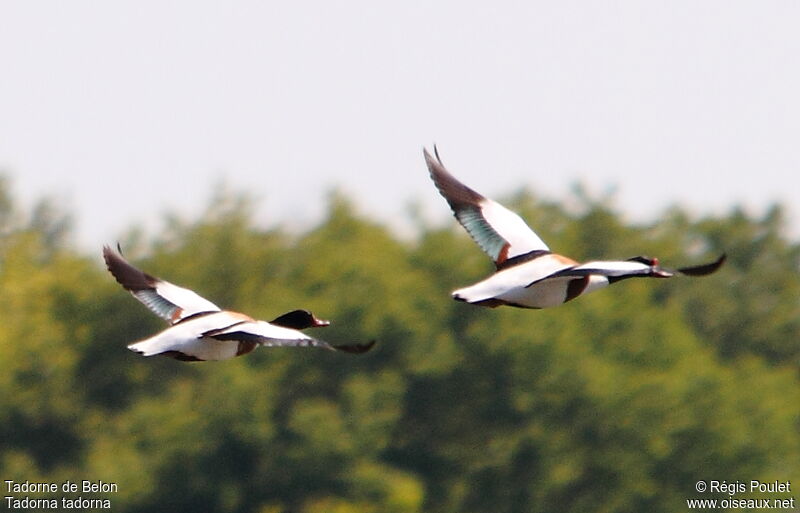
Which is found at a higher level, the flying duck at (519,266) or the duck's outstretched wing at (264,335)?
the flying duck at (519,266)

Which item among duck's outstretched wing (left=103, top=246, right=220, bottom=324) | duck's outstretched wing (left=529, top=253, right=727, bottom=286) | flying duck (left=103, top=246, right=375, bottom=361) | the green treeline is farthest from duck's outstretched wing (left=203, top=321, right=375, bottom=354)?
the green treeline

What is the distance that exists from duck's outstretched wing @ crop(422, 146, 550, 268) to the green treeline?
26094mm

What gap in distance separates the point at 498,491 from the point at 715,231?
2025 cm

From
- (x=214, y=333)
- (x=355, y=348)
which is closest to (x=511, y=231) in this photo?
(x=214, y=333)

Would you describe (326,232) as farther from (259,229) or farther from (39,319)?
(39,319)

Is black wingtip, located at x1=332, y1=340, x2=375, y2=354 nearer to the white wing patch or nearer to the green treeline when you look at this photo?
the white wing patch

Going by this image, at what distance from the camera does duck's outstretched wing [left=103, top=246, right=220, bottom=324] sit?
52.6ft

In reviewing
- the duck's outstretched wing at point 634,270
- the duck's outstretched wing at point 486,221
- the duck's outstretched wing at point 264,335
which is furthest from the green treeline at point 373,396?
the duck's outstretched wing at point 634,270

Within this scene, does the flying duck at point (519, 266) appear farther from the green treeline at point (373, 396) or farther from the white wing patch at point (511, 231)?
the green treeline at point (373, 396)

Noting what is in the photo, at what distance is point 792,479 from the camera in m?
47.9

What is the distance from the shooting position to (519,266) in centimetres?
1523

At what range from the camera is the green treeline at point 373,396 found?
4547cm

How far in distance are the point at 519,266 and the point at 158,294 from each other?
11.1 feet

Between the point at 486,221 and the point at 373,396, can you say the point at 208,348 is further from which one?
the point at 373,396
